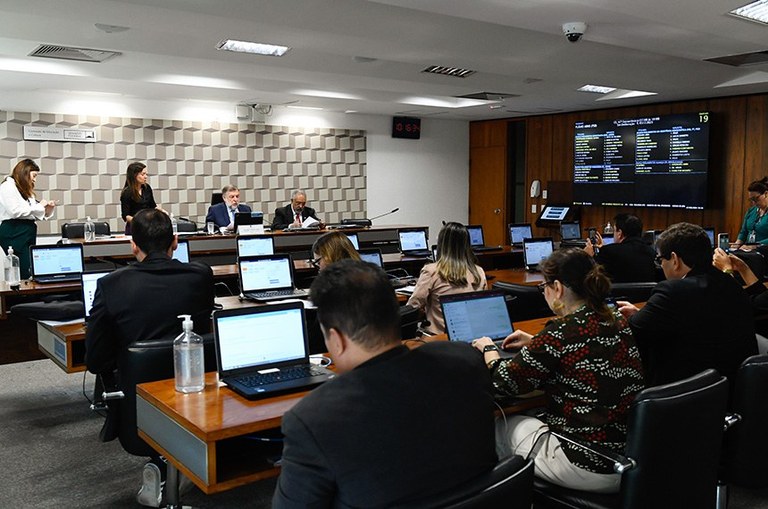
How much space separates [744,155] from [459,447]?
913 cm

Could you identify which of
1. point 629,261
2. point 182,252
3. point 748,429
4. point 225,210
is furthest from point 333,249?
point 225,210

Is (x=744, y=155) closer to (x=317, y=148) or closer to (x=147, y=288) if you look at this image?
(x=317, y=148)

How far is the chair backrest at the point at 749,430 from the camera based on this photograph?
2471mm

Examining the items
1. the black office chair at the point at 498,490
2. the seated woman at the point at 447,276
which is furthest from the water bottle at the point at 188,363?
the seated woman at the point at 447,276

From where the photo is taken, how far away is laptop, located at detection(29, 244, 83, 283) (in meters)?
4.98

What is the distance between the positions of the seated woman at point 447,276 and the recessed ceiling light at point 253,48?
116 inches

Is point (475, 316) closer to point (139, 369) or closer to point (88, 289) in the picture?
point (139, 369)

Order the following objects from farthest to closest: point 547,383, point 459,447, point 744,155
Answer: point 744,155
point 547,383
point 459,447

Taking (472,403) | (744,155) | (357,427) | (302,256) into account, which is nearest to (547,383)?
(472,403)

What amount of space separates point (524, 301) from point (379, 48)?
8.92ft

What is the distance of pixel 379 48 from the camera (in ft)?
20.0

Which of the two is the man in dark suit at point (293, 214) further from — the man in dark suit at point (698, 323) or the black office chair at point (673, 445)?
the black office chair at point (673, 445)

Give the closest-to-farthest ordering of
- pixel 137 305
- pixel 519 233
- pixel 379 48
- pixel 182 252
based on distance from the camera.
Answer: pixel 137 305, pixel 182 252, pixel 379 48, pixel 519 233

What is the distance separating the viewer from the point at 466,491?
1444mm
